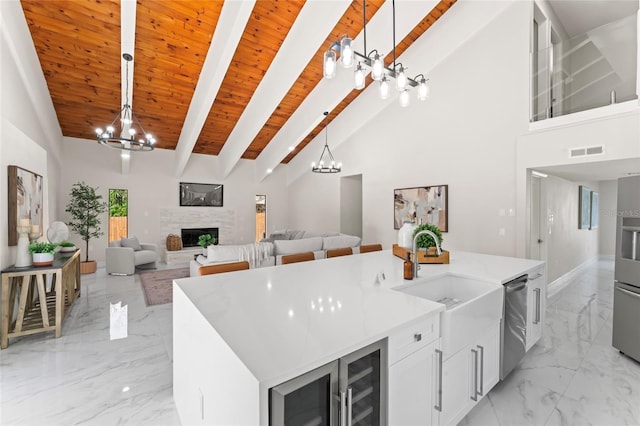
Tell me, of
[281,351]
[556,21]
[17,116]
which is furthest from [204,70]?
[556,21]

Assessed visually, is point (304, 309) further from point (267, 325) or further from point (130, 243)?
point (130, 243)

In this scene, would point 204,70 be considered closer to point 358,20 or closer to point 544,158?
point 358,20

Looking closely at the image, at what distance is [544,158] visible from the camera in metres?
4.15

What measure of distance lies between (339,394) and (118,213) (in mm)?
8311

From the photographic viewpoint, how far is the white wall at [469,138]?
15.0 feet

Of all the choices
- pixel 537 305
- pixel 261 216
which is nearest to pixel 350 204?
pixel 261 216

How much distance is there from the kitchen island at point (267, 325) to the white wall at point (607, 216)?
772 cm

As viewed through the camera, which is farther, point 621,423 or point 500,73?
point 500,73

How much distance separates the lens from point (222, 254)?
4082 millimetres

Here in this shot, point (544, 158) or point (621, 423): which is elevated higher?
point (544, 158)

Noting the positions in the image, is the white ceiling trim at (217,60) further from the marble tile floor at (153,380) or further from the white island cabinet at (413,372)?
the white island cabinet at (413,372)

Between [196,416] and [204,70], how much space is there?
202 inches

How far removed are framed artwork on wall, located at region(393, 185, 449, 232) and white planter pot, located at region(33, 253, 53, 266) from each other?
5.69 m

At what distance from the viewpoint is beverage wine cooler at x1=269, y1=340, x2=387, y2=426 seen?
0.92 m
